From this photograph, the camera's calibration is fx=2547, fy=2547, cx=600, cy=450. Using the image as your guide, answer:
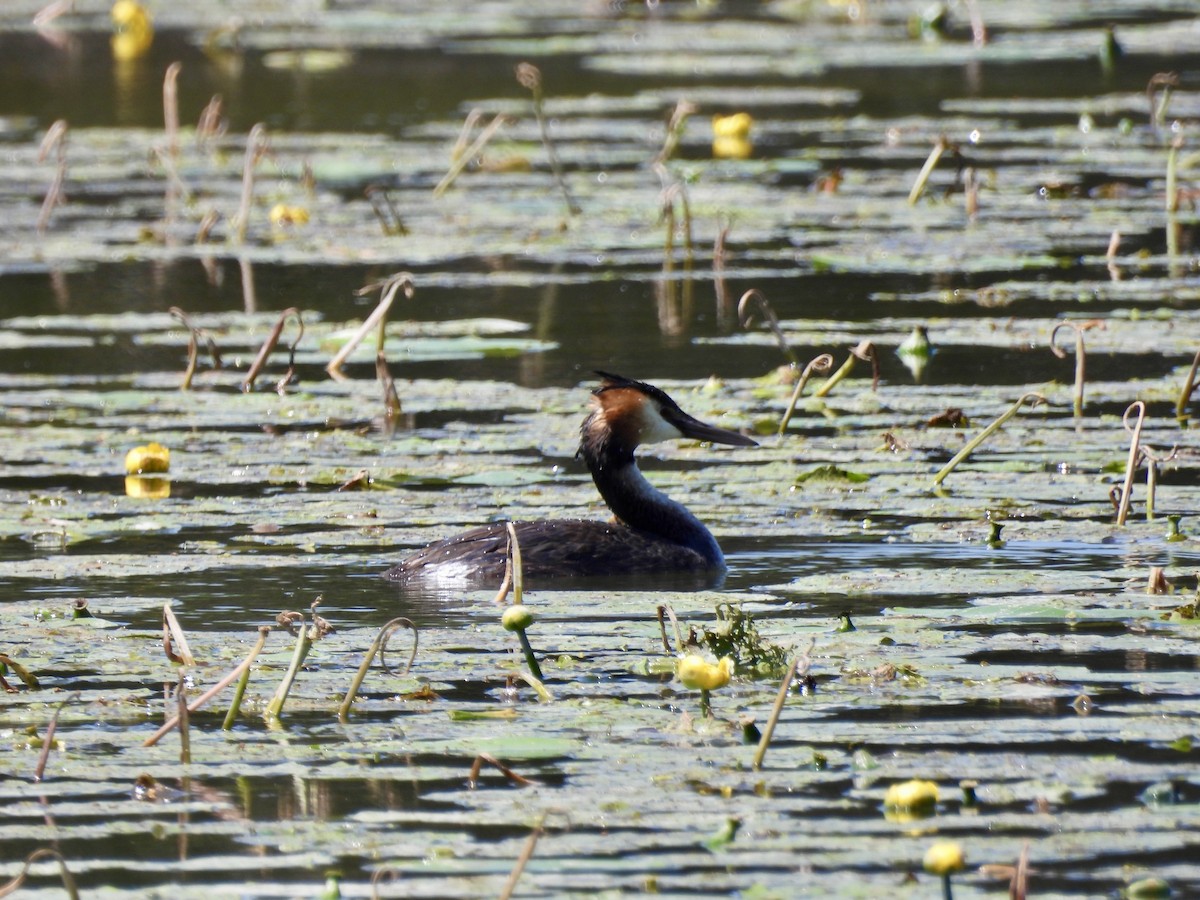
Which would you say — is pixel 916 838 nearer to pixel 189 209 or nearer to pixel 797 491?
pixel 797 491

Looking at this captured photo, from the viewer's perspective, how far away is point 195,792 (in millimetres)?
5648

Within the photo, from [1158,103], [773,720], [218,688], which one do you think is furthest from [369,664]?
[1158,103]

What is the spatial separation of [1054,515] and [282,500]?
108 inches

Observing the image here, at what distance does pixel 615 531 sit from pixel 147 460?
2.06 meters

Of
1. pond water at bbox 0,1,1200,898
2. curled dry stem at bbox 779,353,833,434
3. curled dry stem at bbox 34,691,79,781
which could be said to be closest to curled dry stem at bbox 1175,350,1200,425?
pond water at bbox 0,1,1200,898

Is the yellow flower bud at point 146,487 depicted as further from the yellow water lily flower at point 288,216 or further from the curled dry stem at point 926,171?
the yellow water lily flower at point 288,216

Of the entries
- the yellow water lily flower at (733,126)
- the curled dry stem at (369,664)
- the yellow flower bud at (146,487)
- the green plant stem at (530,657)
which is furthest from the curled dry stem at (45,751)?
the yellow water lily flower at (733,126)

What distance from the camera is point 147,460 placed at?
31.5ft

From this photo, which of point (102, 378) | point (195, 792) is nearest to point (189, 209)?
point (102, 378)

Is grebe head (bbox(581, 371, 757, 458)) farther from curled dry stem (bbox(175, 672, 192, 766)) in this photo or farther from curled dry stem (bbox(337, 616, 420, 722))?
curled dry stem (bbox(175, 672, 192, 766))

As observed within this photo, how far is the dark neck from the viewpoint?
339 inches

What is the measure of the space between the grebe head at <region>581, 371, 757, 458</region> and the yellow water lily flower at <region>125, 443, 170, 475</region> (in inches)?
70.8

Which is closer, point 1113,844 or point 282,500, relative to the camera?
point 1113,844

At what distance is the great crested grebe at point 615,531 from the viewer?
804 centimetres
